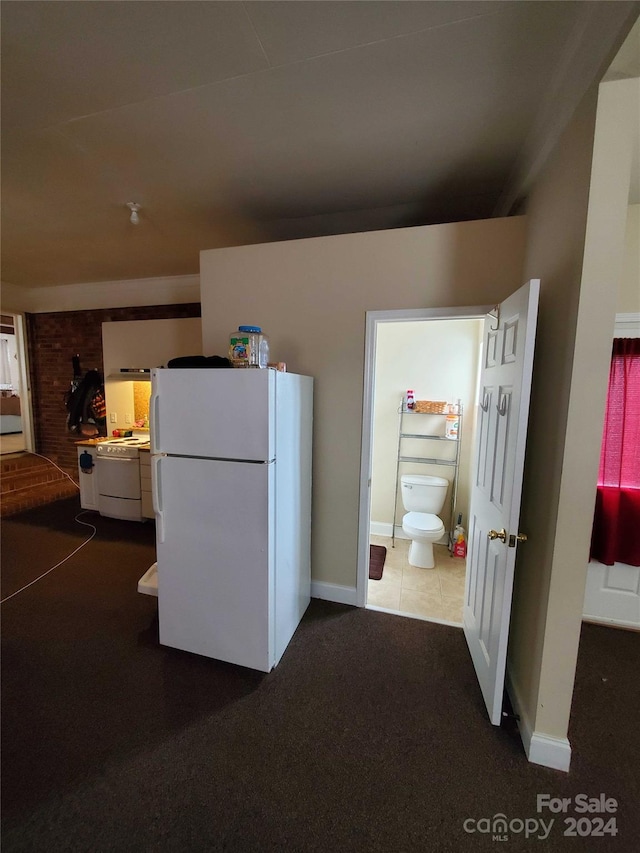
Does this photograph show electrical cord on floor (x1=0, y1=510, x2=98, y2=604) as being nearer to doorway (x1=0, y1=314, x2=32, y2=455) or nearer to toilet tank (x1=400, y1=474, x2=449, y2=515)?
doorway (x1=0, y1=314, x2=32, y2=455)

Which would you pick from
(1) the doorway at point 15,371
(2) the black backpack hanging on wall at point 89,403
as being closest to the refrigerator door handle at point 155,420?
(2) the black backpack hanging on wall at point 89,403

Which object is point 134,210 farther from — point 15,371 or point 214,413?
point 15,371

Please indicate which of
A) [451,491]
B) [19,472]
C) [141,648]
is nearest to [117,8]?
[141,648]

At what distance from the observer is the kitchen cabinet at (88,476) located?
12.3 ft

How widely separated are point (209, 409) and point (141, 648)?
1564 mm

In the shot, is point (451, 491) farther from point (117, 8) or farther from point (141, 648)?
point (117, 8)

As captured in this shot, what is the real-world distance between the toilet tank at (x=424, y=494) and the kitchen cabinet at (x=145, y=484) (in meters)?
2.72

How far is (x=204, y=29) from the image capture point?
3.67 ft

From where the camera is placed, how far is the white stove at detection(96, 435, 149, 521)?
3.58 metres

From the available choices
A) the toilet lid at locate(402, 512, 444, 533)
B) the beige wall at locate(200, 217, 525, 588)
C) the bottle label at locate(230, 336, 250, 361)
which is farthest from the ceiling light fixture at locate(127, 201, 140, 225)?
the toilet lid at locate(402, 512, 444, 533)

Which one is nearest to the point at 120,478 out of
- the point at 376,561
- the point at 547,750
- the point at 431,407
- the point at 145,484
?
the point at 145,484

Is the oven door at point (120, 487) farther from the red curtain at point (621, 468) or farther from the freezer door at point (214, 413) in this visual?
the red curtain at point (621, 468)

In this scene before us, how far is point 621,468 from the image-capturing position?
2.11 meters

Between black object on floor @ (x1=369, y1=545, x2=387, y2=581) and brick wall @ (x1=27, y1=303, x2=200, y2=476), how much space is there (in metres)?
3.99
